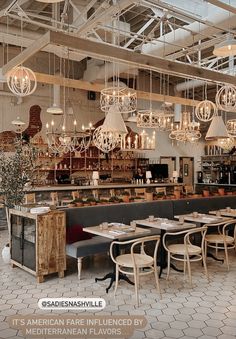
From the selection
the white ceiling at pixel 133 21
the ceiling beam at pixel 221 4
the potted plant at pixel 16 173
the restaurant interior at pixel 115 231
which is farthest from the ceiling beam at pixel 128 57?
the potted plant at pixel 16 173

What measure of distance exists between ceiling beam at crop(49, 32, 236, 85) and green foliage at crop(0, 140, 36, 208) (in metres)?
2.06

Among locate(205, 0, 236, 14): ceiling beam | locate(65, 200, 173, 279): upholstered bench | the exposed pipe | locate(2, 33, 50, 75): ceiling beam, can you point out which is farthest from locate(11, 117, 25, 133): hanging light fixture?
locate(205, 0, 236, 14): ceiling beam

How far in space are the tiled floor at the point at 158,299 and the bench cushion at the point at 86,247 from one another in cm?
39

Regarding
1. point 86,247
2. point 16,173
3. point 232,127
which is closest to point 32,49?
point 16,173

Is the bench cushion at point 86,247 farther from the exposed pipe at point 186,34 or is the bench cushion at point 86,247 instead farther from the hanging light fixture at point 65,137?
the exposed pipe at point 186,34

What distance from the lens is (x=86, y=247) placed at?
5547mm

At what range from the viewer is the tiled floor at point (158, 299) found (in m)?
3.75

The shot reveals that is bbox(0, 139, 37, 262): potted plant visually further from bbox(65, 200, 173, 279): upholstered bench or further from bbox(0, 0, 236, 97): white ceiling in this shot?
bbox(0, 0, 236, 97): white ceiling

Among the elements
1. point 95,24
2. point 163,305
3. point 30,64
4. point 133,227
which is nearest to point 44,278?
point 133,227

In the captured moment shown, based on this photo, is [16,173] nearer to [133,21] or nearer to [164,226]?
[164,226]

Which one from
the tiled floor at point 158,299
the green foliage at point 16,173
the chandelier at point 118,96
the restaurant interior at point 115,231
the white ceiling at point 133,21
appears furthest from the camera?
the chandelier at point 118,96

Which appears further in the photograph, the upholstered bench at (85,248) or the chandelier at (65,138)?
the chandelier at (65,138)

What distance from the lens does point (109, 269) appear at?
6020mm

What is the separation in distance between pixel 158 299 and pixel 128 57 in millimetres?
3763
